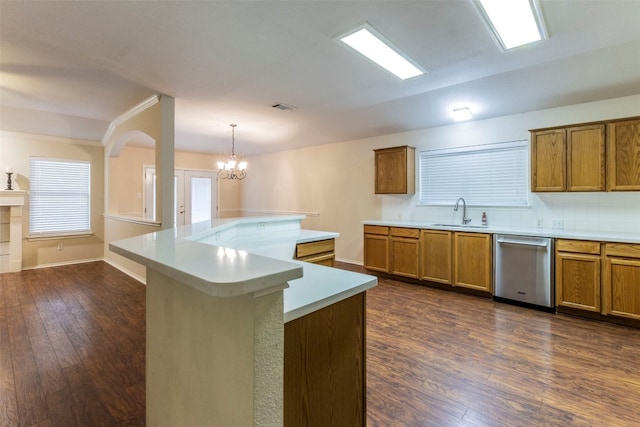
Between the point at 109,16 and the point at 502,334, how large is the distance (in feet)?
14.5

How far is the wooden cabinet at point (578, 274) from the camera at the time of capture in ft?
10.5

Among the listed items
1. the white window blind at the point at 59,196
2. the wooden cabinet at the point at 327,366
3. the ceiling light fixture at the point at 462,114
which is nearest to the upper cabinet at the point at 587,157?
the ceiling light fixture at the point at 462,114

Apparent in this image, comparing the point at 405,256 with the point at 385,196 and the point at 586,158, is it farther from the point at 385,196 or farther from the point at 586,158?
the point at 586,158

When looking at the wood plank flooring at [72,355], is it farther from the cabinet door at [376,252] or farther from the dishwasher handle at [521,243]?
the dishwasher handle at [521,243]

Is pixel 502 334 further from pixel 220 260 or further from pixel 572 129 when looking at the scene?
pixel 220 260

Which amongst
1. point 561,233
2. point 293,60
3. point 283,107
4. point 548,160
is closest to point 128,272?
point 283,107

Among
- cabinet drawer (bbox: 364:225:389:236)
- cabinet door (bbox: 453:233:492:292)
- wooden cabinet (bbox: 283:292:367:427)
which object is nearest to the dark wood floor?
cabinet door (bbox: 453:233:492:292)

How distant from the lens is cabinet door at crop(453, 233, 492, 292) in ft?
12.9

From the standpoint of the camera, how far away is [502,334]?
292cm

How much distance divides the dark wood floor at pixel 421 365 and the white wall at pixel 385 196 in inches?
53.9

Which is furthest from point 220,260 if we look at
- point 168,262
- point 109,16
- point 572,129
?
point 572,129

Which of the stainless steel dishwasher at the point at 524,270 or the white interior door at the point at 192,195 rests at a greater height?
the white interior door at the point at 192,195

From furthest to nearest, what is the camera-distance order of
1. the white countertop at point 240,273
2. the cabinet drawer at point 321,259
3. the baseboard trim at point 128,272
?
the baseboard trim at point 128,272 < the cabinet drawer at point 321,259 < the white countertop at point 240,273

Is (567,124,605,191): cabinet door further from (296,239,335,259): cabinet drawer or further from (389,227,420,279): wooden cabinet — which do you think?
(296,239,335,259): cabinet drawer
